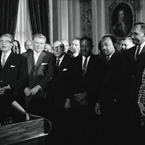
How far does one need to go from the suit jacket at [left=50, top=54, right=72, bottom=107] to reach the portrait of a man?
11.0 ft

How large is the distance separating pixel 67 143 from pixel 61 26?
566 centimetres

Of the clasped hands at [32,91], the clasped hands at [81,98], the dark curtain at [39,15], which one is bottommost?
the clasped hands at [81,98]

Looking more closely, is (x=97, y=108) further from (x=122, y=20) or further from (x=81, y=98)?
(x=122, y=20)

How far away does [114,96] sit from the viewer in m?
3.74

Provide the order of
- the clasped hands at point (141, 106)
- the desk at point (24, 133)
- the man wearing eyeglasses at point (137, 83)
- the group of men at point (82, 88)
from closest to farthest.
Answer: the desk at point (24, 133) → the clasped hands at point (141, 106) → the man wearing eyeglasses at point (137, 83) → the group of men at point (82, 88)

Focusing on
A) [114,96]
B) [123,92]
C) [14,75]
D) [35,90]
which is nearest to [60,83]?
[35,90]

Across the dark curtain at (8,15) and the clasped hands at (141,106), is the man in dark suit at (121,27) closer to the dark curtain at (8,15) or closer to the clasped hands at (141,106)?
the dark curtain at (8,15)

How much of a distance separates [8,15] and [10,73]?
4210 millimetres

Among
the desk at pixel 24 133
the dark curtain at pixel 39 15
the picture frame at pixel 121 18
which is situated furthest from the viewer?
the dark curtain at pixel 39 15

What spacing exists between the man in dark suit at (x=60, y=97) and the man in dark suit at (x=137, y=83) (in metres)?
1.22

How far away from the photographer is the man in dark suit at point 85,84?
3900mm

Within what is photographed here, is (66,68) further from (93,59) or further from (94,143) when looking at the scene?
(94,143)

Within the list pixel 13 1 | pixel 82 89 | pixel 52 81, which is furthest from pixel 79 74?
pixel 13 1

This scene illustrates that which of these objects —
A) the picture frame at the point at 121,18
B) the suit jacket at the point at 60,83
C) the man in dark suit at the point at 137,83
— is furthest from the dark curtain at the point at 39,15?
the man in dark suit at the point at 137,83
